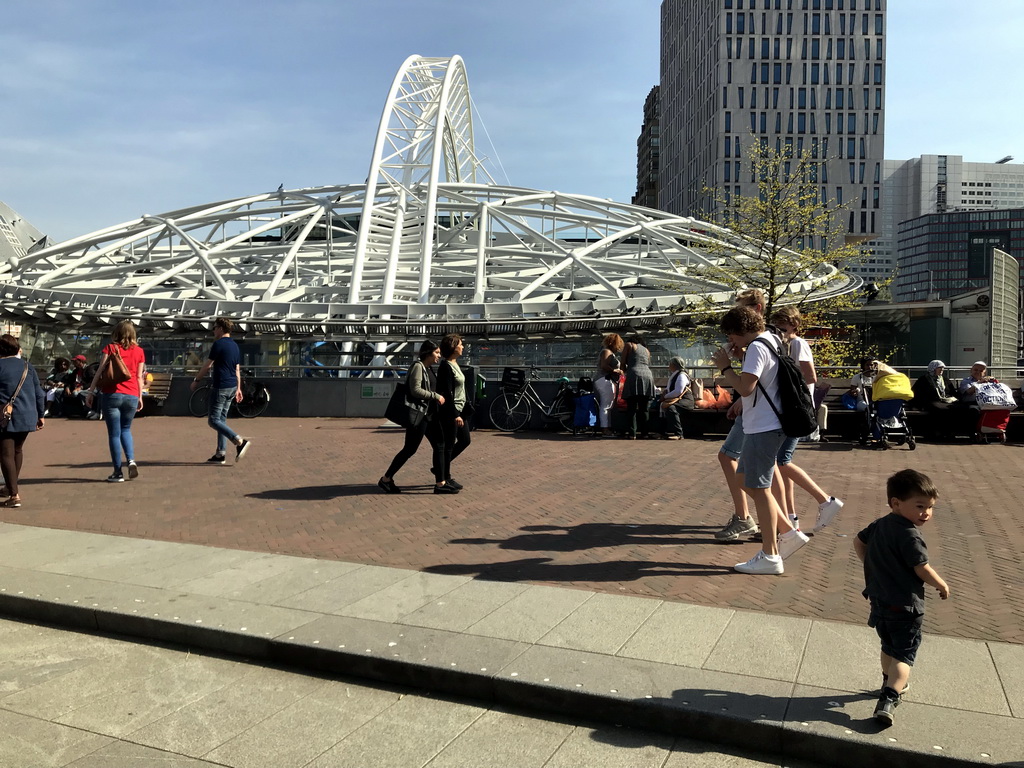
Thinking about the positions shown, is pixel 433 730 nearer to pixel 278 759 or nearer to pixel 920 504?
pixel 278 759

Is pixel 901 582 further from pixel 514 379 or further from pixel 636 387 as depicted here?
pixel 514 379

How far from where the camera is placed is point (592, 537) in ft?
22.7

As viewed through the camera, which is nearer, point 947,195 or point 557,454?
point 557,454

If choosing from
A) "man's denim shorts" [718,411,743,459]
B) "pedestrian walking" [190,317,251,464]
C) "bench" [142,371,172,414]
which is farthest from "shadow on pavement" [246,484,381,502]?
"bench" [142,371,172,414]

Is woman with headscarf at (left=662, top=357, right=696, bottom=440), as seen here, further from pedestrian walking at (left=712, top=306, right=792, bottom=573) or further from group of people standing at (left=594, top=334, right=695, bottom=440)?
pedestrian walking at (left=712, top=306, right=792, bottom=573)

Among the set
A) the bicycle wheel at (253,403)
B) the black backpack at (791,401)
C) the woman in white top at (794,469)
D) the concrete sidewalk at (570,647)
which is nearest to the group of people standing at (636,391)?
the woman in white top at (794,469)

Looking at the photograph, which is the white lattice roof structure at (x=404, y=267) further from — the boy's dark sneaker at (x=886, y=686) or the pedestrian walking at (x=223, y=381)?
the boy's dark sneaker at (x=886, y=686)

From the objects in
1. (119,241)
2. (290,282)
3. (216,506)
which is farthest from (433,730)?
(119,241)

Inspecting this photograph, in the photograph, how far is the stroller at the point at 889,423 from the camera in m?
13.1

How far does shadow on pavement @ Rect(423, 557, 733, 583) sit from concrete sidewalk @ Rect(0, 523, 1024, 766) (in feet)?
0.76

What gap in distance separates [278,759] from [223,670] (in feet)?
3.80

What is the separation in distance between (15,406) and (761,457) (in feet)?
22.5

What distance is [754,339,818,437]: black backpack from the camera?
221 inches

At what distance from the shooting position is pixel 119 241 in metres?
35.3
